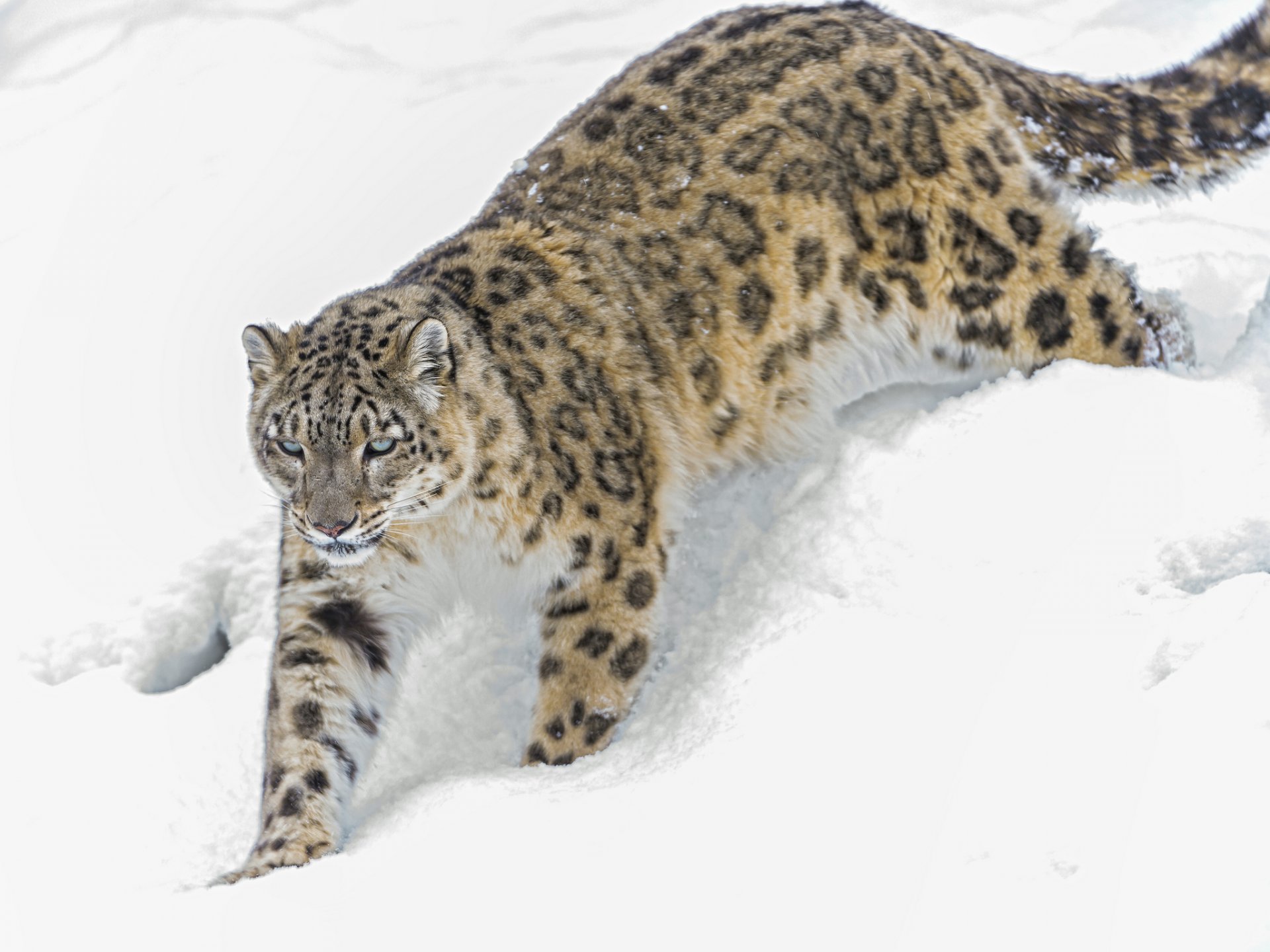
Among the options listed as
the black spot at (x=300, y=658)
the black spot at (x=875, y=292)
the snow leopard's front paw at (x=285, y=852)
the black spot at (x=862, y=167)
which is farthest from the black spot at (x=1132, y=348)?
the snow leopard's front paw at (x=285, y=852)

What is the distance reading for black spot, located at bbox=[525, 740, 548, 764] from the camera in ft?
15.2

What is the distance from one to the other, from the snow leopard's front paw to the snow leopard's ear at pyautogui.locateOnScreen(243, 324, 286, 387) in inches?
61.2

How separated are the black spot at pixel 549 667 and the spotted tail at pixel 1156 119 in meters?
2.98

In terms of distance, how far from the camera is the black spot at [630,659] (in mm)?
4785

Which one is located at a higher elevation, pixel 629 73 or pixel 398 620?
pixel 629 73

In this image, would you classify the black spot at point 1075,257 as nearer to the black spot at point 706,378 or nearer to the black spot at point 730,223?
the black spot at point 730,223

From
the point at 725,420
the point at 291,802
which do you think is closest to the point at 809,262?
the point at 725,420

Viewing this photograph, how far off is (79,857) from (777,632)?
8.37 feet

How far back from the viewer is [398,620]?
503 centimetres

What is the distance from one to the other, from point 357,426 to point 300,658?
0.99 metres

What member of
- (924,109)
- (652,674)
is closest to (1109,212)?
(924,109)

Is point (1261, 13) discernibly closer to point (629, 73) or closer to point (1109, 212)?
point (1109, 212)

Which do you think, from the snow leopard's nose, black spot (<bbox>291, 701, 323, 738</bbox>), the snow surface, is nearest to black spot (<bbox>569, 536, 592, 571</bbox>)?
the snow surface

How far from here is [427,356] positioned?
451 cm
